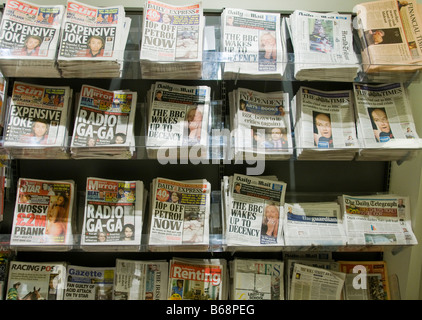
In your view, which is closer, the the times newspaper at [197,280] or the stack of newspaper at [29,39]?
the stack of newspaper at [29,39]

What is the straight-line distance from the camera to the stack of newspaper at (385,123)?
2.13 metres

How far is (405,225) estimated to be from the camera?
7.21ft

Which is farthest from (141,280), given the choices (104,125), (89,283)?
(104,125)

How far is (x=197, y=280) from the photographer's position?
7.14 feet

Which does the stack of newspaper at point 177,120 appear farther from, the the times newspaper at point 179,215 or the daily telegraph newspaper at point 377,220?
the daily telegraph newspaper at point 377,220

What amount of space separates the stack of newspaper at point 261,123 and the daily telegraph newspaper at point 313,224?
1.00 feet

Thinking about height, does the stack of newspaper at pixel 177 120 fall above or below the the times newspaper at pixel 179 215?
above

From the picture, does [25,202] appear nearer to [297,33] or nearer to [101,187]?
[101,187]

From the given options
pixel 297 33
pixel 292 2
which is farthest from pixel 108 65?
pixel 292 2

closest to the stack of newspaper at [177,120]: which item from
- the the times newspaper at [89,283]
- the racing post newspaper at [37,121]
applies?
the racing post newspaper at [37,121]

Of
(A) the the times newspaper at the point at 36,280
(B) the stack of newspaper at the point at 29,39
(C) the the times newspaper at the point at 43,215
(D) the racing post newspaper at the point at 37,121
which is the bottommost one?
(A) the the times newspaper at the point at 36,280

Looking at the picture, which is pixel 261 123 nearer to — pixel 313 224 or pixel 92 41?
pixel 313 224

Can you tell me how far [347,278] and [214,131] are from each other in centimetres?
107

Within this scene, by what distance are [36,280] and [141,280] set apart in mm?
531
